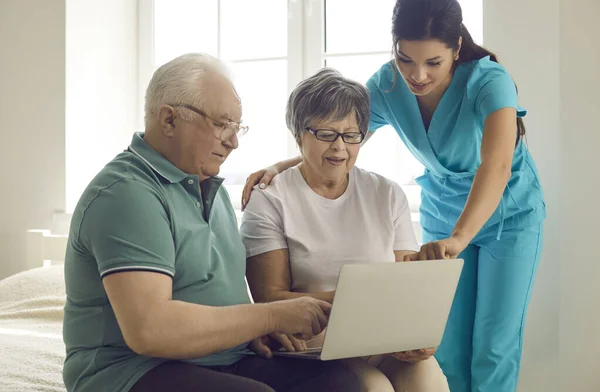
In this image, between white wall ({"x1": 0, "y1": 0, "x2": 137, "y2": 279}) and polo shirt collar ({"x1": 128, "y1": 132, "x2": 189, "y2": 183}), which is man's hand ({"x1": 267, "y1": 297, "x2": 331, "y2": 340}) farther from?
white wall ({"x1": 0, "y1": 0, "x2": 137, "y2": 279})

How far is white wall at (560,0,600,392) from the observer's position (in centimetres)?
225

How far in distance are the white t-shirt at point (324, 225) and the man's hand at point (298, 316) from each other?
0.24m

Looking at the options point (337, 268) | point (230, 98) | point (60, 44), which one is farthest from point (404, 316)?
point (60, 44)

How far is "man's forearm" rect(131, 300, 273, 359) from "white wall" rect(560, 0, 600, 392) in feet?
4.67

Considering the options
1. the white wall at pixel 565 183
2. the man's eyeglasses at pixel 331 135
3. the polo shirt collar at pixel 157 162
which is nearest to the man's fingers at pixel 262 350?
the polo shirt collar at pixel 157 162

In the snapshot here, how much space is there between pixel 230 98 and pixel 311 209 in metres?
0.36

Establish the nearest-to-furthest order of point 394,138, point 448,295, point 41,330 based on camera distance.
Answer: point 448,295 < point 41,330 < point 394,138

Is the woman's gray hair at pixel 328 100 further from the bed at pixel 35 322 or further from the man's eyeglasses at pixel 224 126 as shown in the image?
the bed at pixel 35 322

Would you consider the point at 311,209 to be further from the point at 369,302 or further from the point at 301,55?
the point at 301,55

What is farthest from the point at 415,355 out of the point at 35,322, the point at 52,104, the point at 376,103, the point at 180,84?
the point at 52,104

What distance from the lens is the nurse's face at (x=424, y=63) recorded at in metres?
1.65

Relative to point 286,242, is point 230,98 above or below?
above

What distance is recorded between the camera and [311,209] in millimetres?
1550

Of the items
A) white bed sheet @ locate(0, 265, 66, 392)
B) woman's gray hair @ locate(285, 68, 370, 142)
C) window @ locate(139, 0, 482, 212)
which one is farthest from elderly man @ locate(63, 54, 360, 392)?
window @ locate(139, 0, 482, 212)
